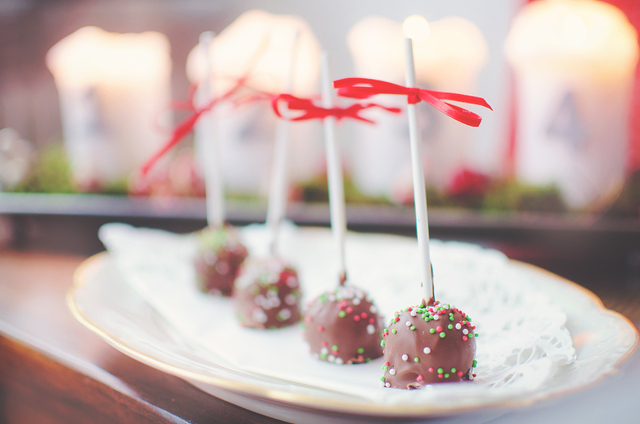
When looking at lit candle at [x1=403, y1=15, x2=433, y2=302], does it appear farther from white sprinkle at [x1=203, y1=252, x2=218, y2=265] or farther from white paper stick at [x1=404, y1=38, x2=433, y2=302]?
white sprinkle at [x1=203, y1=252, x2=218, y2=265]

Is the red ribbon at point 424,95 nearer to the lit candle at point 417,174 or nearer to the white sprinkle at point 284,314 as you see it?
the lit candle at point 417,174

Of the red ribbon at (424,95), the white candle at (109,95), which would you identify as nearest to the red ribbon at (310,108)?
the red ribbon at (424,95)

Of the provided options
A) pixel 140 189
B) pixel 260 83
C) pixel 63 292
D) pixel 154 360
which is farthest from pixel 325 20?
pixel 154 360

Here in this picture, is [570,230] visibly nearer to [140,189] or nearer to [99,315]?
[99,315]

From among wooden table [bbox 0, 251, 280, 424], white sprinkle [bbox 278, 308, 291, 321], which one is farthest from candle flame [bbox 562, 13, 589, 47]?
wooden table [bbox 0, 251, 280, 424]

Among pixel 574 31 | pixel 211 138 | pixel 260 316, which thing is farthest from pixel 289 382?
pixel 574 31
